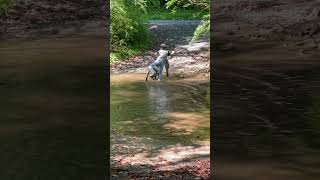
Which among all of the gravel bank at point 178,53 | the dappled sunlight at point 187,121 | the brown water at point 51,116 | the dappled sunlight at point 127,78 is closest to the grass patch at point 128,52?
the gravel bank at point 178,53

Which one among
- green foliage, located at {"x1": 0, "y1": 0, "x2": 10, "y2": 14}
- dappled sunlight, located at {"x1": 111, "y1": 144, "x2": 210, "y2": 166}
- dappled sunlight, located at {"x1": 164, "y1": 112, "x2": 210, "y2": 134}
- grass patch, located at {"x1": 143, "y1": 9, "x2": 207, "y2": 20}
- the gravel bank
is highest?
green foliage, located at {"x1": 0, "y1": 0, "x2": 10, "y2": 14}

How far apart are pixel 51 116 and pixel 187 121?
6.26 feet

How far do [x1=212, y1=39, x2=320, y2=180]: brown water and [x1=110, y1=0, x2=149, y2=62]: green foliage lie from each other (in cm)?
400

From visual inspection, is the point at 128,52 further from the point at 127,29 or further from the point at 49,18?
the point at 49,18

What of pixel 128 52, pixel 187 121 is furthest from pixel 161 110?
pixel 128 52

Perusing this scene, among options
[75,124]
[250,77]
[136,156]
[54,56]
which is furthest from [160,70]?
[136,156]

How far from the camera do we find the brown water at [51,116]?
6180 millimetres

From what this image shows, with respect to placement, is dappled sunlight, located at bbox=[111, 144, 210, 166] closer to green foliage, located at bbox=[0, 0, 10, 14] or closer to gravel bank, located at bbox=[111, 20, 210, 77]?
gravel bank, located at bbox=[111, 20, 210, 77]

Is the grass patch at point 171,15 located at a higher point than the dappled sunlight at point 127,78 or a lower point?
higher

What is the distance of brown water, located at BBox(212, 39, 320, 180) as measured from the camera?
629cm

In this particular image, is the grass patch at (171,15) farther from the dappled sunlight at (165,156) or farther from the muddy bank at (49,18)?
the dappled sunlight at (165,156)

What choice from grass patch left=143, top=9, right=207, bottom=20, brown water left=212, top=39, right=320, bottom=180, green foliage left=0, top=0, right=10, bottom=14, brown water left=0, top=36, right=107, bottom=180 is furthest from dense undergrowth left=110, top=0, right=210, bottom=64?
grass patch left=143, top=9, right=207, bottom=20

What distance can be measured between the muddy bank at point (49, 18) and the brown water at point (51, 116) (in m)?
2.60

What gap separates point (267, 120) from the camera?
8328 millimetres
